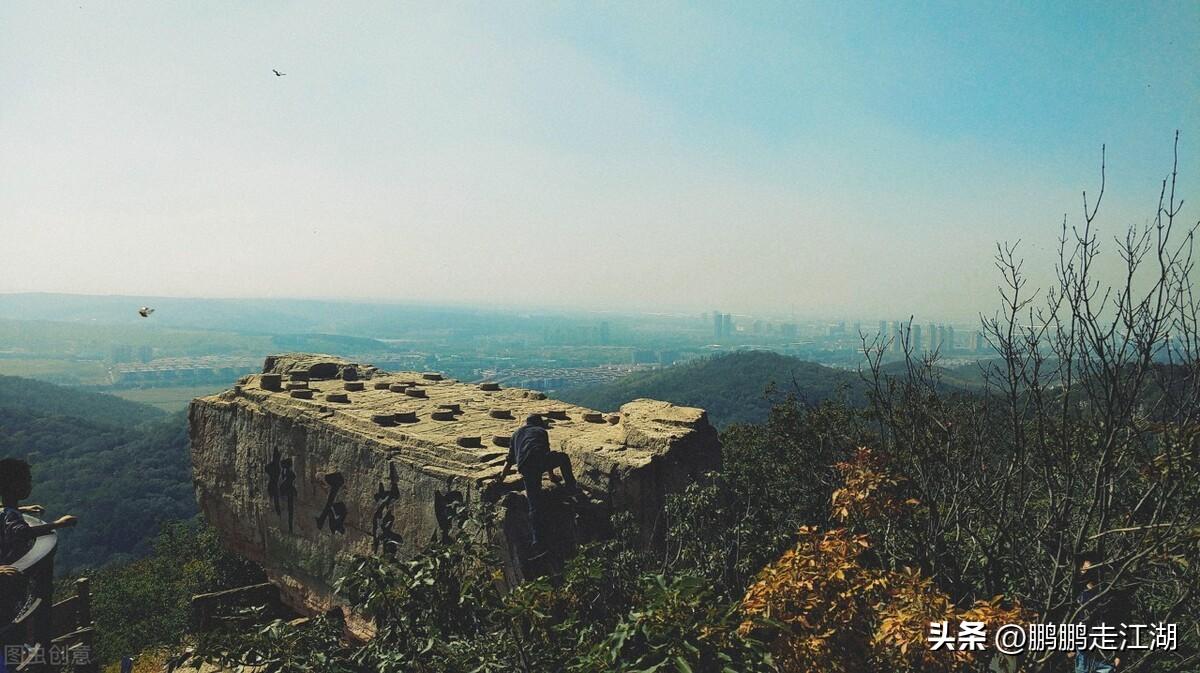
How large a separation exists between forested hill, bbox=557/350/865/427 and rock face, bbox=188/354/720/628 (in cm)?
3073

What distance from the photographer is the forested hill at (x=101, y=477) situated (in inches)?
1427

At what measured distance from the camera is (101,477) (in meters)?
41.7

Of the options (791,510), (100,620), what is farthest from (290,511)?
(100,620)

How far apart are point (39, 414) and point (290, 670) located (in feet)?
222

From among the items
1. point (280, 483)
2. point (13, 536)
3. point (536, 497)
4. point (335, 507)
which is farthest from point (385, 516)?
point (13, 536)

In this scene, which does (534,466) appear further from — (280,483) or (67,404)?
(67,404)

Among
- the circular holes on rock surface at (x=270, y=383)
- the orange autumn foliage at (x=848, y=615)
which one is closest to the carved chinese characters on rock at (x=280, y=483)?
the circular holes on rock surface at (x=270, y=383)

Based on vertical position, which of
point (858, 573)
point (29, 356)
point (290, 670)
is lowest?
point (29, 356)

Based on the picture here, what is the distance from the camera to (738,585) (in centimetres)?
698

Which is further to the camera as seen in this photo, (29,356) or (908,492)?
(29,356)

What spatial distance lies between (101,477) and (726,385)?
43.9 metres

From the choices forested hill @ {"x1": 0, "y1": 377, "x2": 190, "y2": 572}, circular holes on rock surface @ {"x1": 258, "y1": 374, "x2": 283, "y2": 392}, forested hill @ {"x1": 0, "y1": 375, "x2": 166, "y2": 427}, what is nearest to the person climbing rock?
circular holes on rock surface @ {"x1": 258, "y1": 374, "x2": 283, "y2": 392}

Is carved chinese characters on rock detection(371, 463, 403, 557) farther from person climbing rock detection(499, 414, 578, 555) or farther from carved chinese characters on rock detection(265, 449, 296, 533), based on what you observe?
carved chinese characters on rock detection(265, 449, 296, 533)

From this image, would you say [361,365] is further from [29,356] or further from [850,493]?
[29,356]
